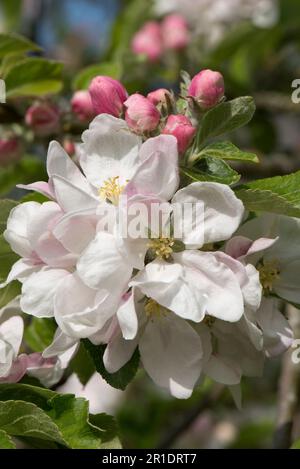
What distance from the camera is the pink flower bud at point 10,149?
2092 millimetres

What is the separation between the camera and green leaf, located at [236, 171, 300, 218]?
4.31 feet

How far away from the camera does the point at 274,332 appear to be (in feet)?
4.56

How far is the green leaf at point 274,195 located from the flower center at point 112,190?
0.19 metres

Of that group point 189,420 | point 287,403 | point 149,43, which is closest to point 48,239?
point 287,403

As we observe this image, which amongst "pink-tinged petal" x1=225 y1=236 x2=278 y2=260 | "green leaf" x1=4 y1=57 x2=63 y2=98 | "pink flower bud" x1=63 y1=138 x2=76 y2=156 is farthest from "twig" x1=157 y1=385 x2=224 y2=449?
"pink-tinged petal" x1=225 y1=236 x2=278 y2=260

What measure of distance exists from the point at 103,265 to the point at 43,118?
0.81m

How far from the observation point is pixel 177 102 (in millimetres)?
1509

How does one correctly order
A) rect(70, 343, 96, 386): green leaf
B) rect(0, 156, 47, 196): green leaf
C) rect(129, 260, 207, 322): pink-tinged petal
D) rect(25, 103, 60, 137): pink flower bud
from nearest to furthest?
rect(129, 260, 207, 322): pink-tinged petal
rect(70, 343, 96, 386): green leaf
rect(25, 103, 60, 137): pink flower bud
rect(0, 156, 47, 196): green leaf

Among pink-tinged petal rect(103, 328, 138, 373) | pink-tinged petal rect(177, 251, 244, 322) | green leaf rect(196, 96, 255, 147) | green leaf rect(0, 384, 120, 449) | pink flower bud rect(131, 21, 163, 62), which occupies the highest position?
green leaf rect(196, 96, 255, 147)

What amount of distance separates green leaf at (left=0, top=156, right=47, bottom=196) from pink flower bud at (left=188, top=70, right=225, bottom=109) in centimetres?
94

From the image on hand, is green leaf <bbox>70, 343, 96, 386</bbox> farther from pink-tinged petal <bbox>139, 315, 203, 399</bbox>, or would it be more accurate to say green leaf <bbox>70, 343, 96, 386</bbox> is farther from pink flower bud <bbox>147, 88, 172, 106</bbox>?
pink flower bud <bbox>147, 88, 172, 106</bbox>

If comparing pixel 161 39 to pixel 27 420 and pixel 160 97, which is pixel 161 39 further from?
pixel 27 420
